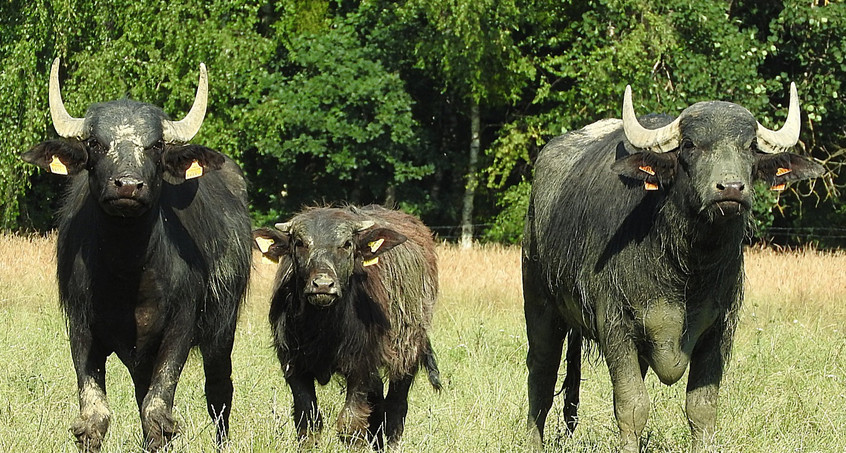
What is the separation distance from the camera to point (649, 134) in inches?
282

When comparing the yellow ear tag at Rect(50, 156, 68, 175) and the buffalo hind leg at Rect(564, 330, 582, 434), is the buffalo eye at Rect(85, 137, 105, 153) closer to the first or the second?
the yellow ear tag at Rect(50, 156, 68, 175)

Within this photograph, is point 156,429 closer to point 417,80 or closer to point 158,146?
point 158,146

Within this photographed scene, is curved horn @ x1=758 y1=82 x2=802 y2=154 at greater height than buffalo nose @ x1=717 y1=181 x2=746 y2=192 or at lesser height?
greater

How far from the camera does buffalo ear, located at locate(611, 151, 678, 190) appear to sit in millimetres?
7027

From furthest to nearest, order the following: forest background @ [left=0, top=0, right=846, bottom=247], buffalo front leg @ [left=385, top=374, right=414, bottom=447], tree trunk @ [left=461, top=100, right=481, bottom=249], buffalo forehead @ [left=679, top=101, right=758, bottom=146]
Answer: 1. tree trunk @ [left=461, top=100, right=481, bottom=249]
2. forest background @ [left=0, top=0, right=846, bottom=247]
3. buffalo front leg @ [left=385, top=374, right=414, bottom=447]
4. buffalo forehead @ [left=679, top=101, right=758, bottom=146]

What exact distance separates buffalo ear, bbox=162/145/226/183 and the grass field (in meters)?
1.44

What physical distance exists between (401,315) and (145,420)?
2.83 meters

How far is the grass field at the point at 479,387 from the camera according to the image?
25.0 ft

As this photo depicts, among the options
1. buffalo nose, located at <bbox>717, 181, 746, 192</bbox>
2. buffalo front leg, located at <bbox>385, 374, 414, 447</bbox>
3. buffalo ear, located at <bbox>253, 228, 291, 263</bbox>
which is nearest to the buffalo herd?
buffalo nose, located at <bbox>717, 181, 746, 192</bbox>

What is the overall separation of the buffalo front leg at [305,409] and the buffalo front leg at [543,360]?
4.90 ft

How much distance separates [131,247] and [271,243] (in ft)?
6.15

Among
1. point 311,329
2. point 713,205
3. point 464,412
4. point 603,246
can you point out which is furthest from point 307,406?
point 713,205

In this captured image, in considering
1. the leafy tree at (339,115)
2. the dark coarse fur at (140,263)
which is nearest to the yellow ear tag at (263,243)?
the dark coarse fur at (140,263)

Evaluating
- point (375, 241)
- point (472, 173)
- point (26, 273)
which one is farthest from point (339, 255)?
Result: point (472, 173)
